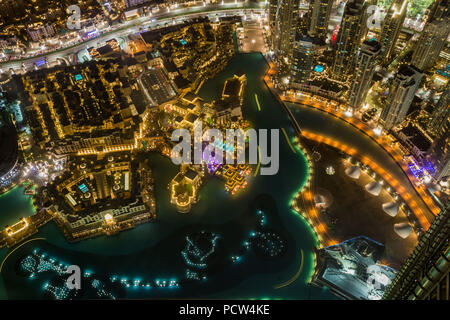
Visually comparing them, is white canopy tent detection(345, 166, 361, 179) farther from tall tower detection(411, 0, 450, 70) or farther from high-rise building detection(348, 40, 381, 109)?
tall tower detection(411, 0, 450, 70)

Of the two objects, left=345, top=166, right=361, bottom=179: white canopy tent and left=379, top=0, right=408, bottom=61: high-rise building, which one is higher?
left=379, top=0, right=408, bottom=61: high-rise building

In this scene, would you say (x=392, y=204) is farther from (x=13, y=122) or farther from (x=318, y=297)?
(x=13, y=122)

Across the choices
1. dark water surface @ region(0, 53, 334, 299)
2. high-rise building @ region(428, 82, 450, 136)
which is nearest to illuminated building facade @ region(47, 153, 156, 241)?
dark water surface @ region(0, 53, 334, 299)

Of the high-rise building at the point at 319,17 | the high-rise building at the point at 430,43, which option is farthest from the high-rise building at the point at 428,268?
the high-rise building at the point at 319,17

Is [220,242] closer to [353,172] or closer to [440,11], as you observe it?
[353,172]

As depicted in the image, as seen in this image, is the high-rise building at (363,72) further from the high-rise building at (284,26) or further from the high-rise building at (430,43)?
the high-rise building at (430,43)

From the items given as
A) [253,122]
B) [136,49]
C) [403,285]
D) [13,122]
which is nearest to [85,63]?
[136,49]
